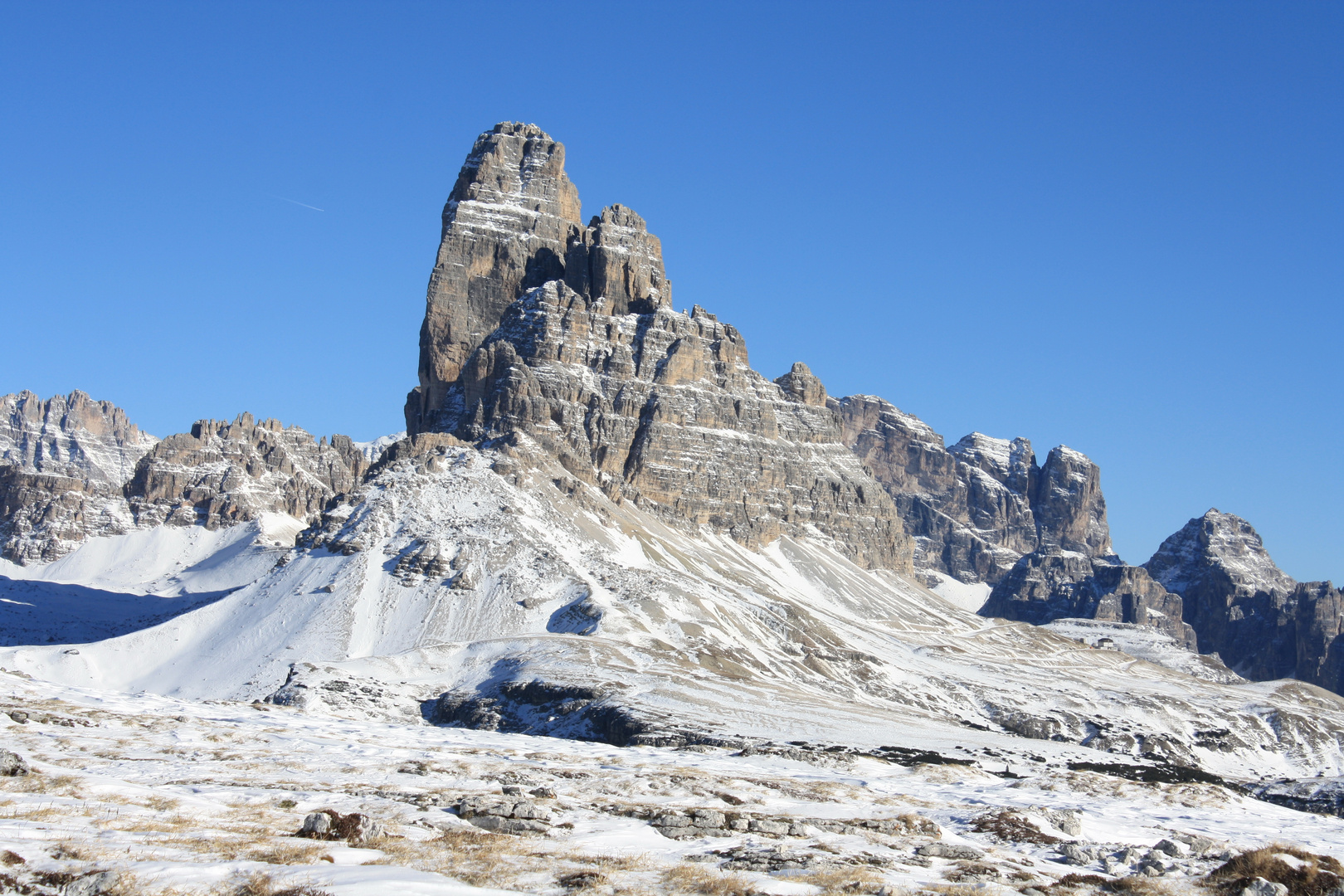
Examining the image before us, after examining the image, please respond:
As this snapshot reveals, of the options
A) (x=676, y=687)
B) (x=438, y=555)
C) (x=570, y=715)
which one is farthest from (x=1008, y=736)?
(x=438, y=555)

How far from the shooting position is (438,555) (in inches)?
6265

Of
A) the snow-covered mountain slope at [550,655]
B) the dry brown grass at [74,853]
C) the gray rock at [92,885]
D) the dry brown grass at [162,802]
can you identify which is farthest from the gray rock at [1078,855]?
the snow-covered mountain slope at [550,655]

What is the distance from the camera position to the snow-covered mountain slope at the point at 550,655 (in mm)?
115938

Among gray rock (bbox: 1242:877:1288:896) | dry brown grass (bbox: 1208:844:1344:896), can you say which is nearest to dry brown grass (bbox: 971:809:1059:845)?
dry brown grass (bbox: 1208:844:1344:896)

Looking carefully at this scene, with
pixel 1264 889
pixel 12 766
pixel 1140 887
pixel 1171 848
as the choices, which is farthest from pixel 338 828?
pixel 1171 848

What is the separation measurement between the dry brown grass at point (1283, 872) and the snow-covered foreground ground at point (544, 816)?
138 centimetres

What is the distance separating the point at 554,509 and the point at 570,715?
265 feet

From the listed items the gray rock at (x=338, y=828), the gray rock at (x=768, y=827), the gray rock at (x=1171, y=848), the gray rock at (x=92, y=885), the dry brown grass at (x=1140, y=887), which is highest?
the gray rock at (x=1171, y=848)

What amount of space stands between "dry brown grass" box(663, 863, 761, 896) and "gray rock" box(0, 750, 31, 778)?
901 inches

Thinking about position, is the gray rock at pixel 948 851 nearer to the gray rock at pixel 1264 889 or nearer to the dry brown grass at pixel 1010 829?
the dry brown grass at pixel 1010 829

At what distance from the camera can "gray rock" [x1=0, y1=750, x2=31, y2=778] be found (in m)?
39.6

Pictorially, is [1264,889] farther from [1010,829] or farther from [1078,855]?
[1010,829]

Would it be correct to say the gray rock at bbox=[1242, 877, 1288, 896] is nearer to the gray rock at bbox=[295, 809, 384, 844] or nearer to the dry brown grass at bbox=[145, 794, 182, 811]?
the gray rock at bbox=[295, 809, 384, 844]

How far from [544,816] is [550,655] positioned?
309 feet
